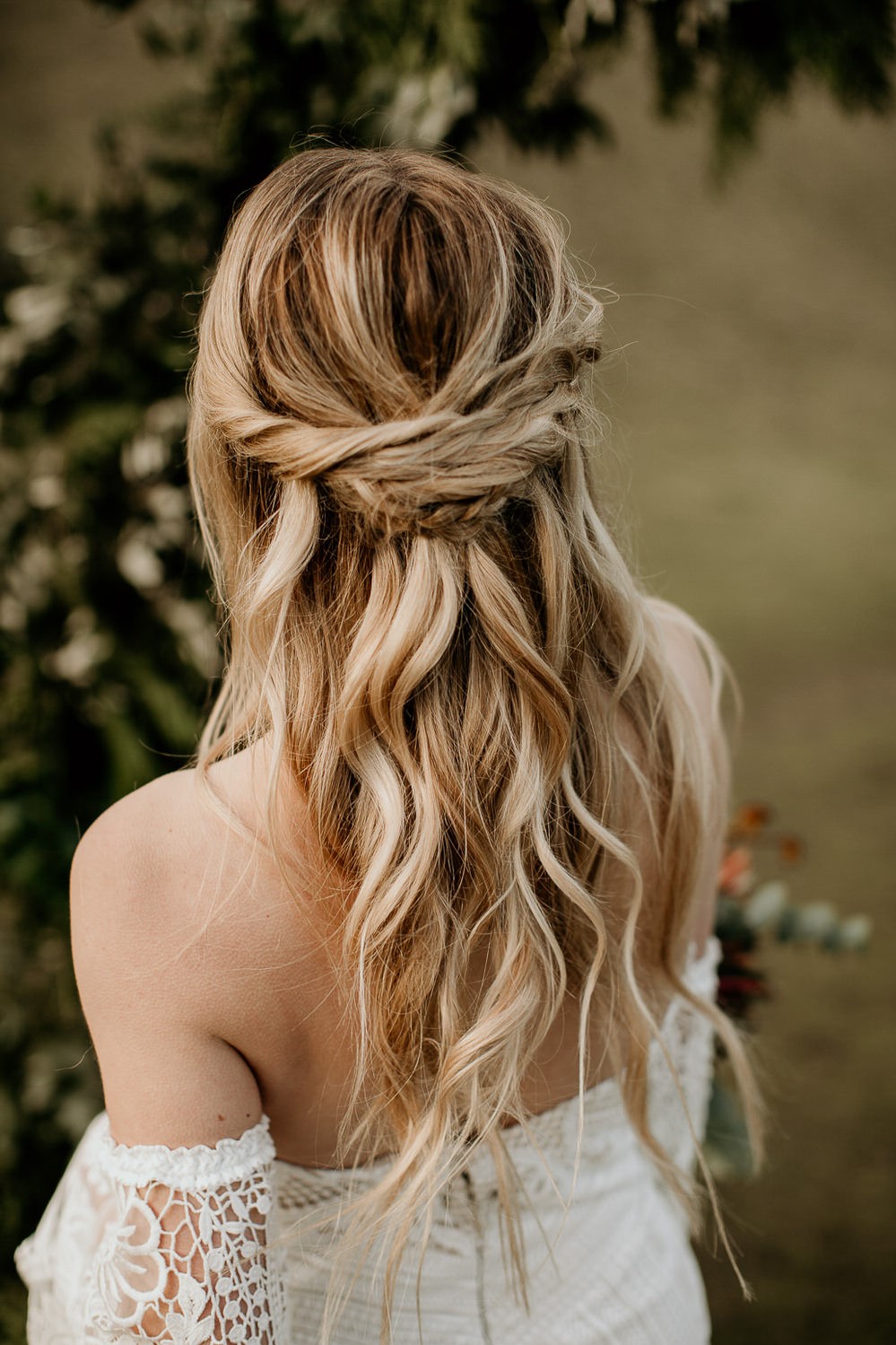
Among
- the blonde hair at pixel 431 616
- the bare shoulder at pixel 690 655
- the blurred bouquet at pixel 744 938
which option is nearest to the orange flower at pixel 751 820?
the blurred bouquet at pixel 744 938

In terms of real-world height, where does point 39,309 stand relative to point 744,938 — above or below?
above

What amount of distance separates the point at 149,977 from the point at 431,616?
300 millimetres

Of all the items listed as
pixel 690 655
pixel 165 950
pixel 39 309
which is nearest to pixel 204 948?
pixel 165 950

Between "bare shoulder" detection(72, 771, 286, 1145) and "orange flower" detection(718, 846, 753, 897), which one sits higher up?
"bare shoulder" detection(72, 771, 286, 1145)

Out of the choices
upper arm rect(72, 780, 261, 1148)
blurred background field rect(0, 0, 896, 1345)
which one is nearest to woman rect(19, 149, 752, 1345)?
upper arm rect(72, 780, 261, 1148)

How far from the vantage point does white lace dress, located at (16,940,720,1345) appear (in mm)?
690

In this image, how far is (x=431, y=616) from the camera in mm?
649

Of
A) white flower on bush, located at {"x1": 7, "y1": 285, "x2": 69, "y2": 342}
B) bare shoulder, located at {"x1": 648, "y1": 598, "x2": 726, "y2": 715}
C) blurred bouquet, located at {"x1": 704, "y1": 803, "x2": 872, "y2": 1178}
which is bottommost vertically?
blurred bouquet, located at {"x1": 704, "y1": 803, "x2": 872, "y2": 1178}

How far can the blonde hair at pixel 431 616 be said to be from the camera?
2.02 feet

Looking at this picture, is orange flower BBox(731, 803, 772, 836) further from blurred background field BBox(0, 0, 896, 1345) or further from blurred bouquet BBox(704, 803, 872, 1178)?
blurred background field BBox(0, 0, 896, 1345)

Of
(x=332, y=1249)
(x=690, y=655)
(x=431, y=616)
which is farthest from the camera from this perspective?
(x=690, y=655)

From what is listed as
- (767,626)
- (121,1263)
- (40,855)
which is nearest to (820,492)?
(767,626)

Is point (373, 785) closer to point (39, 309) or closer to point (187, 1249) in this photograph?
point (187, 1249)

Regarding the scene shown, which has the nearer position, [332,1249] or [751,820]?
[332,1249]
